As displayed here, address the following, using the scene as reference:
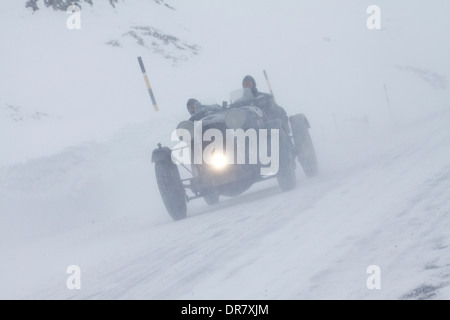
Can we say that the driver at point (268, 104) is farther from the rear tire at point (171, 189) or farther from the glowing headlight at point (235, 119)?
the rear tire at point (171, 189)

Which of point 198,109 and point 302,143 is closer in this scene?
point 198,109

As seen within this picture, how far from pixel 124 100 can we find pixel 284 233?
14449mm

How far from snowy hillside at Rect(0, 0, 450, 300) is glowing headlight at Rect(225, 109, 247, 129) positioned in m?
1.25

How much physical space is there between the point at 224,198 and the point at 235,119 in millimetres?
3607

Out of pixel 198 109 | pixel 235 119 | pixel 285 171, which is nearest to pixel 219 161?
pixel 235 119

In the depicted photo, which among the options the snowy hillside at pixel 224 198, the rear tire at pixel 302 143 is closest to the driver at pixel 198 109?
the snowy hillside at pixel 224 198

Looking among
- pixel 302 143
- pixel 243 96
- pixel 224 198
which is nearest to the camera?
pixel 243 96

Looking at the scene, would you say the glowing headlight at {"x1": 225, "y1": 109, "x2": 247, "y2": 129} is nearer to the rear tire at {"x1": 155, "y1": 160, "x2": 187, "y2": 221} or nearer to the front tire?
the front tire

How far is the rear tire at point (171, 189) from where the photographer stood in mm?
9539

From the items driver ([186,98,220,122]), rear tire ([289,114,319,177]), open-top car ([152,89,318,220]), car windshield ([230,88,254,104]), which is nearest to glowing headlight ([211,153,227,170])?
open-top car ([152,89,318,220])

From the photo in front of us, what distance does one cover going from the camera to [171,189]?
955cm

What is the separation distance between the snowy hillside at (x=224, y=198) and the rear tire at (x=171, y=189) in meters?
0.31

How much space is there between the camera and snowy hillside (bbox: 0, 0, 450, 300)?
4691mm

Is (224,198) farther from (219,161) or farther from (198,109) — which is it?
(219,161)
